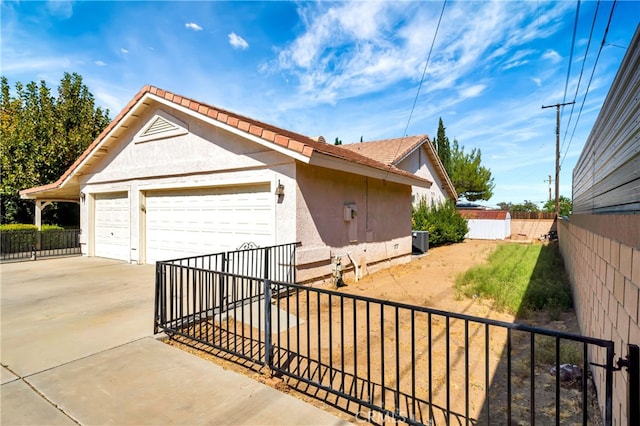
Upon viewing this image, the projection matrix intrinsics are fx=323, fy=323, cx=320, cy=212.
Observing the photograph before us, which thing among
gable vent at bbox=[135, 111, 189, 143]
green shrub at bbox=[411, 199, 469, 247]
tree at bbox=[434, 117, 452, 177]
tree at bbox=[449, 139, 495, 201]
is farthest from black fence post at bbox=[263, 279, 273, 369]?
tree at bbox=[449, 139, 495, 201]

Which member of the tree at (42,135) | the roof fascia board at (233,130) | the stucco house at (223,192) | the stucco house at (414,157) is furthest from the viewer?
the stucco house at (414,157)

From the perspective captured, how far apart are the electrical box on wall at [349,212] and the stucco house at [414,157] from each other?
6.68 metres

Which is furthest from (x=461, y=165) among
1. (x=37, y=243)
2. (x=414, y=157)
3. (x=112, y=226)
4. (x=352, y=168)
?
(x=37, y=243)

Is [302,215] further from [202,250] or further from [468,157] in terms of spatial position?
[468,157]

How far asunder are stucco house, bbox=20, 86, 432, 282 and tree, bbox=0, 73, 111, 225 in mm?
5020

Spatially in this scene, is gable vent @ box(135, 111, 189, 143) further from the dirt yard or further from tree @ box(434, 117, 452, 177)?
tree @ box(434, 117, 452, 177)

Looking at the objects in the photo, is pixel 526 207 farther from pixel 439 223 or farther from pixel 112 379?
pixel 112 379

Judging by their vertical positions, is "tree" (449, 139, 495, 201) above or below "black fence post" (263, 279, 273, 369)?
above

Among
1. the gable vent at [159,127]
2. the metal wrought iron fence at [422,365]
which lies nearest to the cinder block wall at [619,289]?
the metal wrought iron fence at [422,365]

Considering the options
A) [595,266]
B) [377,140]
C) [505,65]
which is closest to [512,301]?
[595,266]

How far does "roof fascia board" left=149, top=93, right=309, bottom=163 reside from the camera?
6586mm

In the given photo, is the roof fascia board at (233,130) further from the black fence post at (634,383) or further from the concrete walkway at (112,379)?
the black fence post at (634,383)

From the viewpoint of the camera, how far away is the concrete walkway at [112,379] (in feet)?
8.56

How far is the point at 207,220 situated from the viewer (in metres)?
8.70
